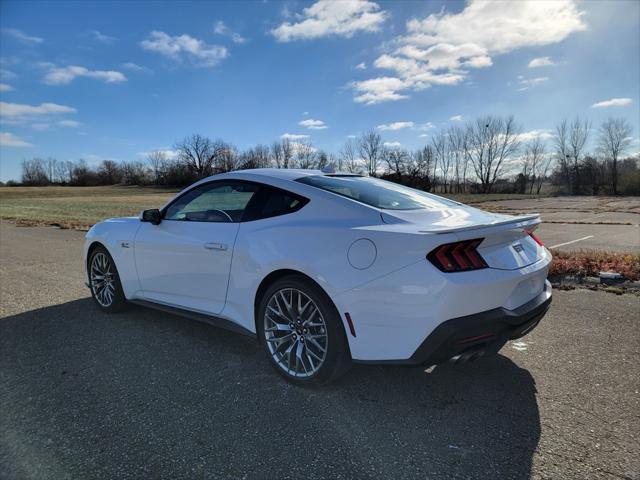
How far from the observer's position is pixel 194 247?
365cm

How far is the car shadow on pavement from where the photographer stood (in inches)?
86.9

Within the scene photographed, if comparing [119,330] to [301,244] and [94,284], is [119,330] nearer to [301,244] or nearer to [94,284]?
[94,284]

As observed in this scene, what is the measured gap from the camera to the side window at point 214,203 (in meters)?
3.52

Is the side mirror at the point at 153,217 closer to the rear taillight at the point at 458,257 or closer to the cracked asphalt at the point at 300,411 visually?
the cracked asphalt at the point at 300,411

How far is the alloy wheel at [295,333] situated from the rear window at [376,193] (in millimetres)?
840

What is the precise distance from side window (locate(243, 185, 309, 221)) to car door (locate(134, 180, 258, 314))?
0.11 metres

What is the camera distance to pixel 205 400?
9.39 feet

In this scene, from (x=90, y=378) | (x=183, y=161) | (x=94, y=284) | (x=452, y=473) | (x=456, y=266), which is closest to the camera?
(x=452, y=473)

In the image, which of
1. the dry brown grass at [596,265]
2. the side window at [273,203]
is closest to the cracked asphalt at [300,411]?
the side window at [273,203]

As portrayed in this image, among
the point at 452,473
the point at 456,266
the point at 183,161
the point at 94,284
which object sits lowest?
the point at 452,473

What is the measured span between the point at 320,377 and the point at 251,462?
78cm

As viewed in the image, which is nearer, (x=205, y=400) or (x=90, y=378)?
(x=205, y=400)

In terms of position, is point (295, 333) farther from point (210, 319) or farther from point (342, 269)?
point (210, 319)

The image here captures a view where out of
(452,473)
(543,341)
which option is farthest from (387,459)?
(543,341)
